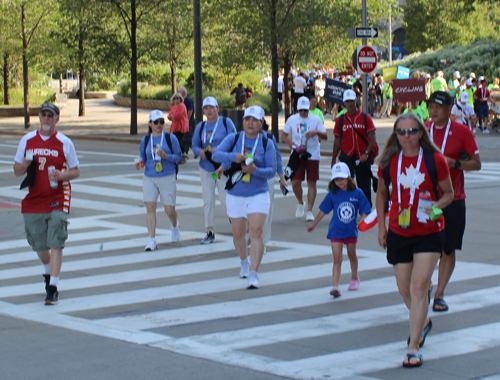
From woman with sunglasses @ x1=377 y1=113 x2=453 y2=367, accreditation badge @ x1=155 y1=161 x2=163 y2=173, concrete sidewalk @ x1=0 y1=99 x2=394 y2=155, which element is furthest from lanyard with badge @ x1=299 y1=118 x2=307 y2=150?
concrete sidewalk @ x1=0 y1=99 x2=394 y2=155

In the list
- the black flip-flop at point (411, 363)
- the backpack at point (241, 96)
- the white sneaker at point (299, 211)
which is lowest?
the black flip-flop at point (411, 363)

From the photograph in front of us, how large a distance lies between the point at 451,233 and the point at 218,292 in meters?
2.47

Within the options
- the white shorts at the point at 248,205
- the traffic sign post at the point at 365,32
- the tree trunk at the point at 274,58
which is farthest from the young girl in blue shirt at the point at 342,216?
the tree trunk at the point at 274,58

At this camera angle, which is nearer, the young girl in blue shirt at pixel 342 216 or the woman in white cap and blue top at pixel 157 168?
the young girl in blue shirt at pixel 342 216

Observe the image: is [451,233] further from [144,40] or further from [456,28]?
[456,28]

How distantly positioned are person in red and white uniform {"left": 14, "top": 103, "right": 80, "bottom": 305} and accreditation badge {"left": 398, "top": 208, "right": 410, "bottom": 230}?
3.37 meters

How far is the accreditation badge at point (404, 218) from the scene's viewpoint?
5.61 m

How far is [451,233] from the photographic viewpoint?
271 inches

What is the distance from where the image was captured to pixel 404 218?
5.62 m

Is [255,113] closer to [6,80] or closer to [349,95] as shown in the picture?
[349,95]

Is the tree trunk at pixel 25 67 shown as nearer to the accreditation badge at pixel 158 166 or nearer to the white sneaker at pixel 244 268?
the accreditation badge at pixel 158 166

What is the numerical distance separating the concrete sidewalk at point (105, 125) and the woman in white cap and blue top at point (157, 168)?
1236 centimetres

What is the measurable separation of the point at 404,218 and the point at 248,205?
2895 millimetres

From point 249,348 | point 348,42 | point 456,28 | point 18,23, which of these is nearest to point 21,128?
point 18,23
